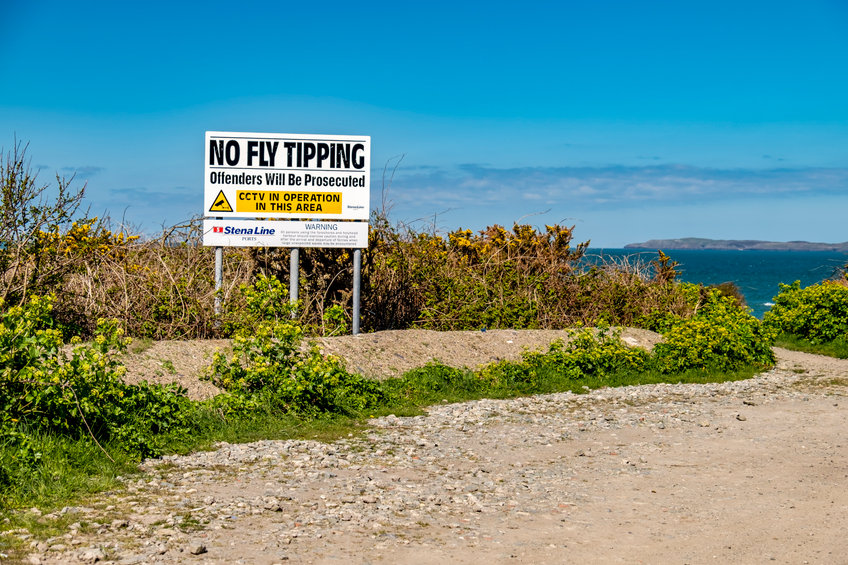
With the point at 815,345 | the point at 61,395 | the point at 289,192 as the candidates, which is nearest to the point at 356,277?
the point at 289,192

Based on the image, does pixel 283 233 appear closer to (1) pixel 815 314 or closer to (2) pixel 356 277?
(2) pixel 356 277

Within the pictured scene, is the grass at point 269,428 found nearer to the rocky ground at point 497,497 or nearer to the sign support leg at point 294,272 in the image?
the rocky ground at point 497,497

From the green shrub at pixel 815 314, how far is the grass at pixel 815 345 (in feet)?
0.40

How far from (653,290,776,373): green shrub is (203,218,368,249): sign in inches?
206

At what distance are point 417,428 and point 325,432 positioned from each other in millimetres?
1017

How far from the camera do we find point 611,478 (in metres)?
7.03

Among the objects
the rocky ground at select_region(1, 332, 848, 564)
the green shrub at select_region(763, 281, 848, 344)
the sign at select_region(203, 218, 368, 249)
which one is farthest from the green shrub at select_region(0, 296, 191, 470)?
the green shrub at select_region(763, 281, 848, 344)

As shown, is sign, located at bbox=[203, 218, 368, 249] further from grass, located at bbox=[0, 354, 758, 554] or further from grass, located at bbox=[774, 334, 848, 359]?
grass, located at bbox=[774, 334, 848, 359]

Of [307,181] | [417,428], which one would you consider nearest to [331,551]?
[417,428]

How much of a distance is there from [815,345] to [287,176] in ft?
36.1

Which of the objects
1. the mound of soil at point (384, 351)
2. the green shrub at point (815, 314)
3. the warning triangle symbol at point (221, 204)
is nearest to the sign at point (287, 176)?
the warning triangle symbol at point (221, 204)

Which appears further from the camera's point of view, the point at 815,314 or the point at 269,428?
the point at 815,314

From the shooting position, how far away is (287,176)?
1352cm

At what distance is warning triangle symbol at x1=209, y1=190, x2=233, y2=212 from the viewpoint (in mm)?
13422
